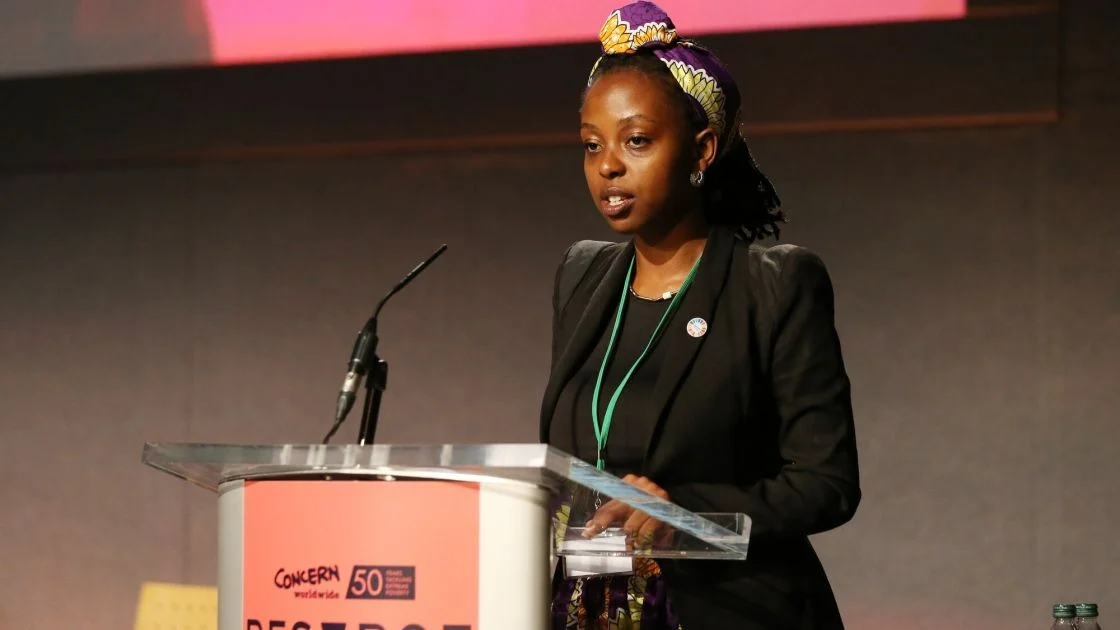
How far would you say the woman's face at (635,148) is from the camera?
75.4 inches

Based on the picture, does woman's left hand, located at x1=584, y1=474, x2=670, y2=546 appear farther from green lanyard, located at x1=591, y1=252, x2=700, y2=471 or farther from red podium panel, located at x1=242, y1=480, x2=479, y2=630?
green lanyard, located at x1=591, y1=252, x2=700, y2=471

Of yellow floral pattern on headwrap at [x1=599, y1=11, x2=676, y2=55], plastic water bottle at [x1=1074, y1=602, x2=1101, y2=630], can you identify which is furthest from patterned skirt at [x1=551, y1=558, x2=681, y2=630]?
plastic water bottle at [x1=1074, y1=602, x2=1101, y2=630]

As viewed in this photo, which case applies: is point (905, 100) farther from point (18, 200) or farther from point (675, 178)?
point (18, 200)

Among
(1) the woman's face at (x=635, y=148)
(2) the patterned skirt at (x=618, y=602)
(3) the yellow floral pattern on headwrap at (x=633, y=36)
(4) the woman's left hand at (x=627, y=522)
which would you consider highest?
(3) the yellow floral pattern on headwrap at (x=633, y=36)

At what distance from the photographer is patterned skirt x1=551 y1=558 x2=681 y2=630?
1.75m

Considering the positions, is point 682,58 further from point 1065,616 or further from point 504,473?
point 1065,616

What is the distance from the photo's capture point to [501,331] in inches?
189

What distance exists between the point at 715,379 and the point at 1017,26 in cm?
283

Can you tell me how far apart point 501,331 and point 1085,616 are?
2164mm

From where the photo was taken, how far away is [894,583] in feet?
14.4

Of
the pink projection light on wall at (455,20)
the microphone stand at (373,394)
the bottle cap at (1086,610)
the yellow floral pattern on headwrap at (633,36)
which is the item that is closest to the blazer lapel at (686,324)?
the yellow floral pattern on headwrap at (633,36)

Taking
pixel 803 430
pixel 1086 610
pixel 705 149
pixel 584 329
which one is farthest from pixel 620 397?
pixel 1086 610

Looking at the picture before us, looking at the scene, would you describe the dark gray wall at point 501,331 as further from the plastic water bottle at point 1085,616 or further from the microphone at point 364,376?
the microphone at point 364,376

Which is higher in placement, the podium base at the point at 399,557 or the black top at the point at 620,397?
the black top at the point at 620,397
